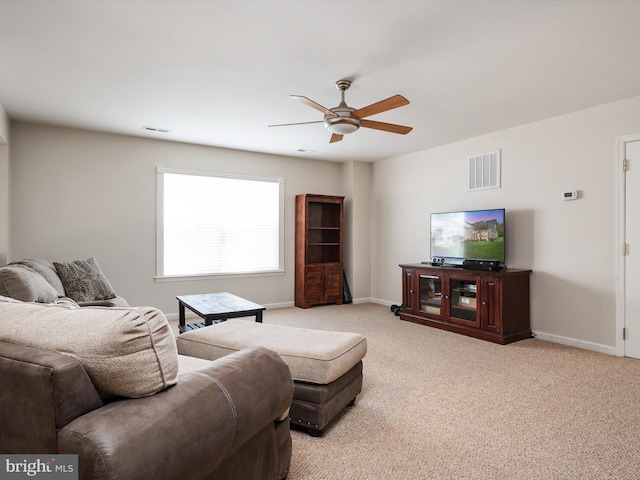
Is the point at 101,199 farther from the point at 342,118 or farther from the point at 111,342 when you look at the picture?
the point at 111,342

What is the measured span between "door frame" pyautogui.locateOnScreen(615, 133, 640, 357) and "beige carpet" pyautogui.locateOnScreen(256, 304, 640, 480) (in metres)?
0.31

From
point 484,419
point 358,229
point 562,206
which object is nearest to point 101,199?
point 358,229

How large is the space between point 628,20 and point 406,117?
2.15m

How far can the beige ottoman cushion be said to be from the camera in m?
2.26

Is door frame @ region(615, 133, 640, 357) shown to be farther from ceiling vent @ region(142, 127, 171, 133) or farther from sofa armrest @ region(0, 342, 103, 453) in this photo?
ceiling vent @ region(142, 127, 171, 133)

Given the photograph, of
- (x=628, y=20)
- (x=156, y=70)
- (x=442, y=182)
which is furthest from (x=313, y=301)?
(x=628, y=20)

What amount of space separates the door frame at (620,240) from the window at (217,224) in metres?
4.38

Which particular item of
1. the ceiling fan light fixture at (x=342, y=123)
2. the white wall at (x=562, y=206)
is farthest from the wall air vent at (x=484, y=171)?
the ceiling fan light fixture at (x=342, y=123)

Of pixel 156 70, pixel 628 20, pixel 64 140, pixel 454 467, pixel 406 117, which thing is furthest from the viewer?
pixel 64 140

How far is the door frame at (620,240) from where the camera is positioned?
3809 millimetres

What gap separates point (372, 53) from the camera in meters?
2.84

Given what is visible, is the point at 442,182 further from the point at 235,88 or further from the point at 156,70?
the point at 156,70

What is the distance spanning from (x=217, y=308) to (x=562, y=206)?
12.6ft

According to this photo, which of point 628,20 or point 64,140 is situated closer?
point 628,20
